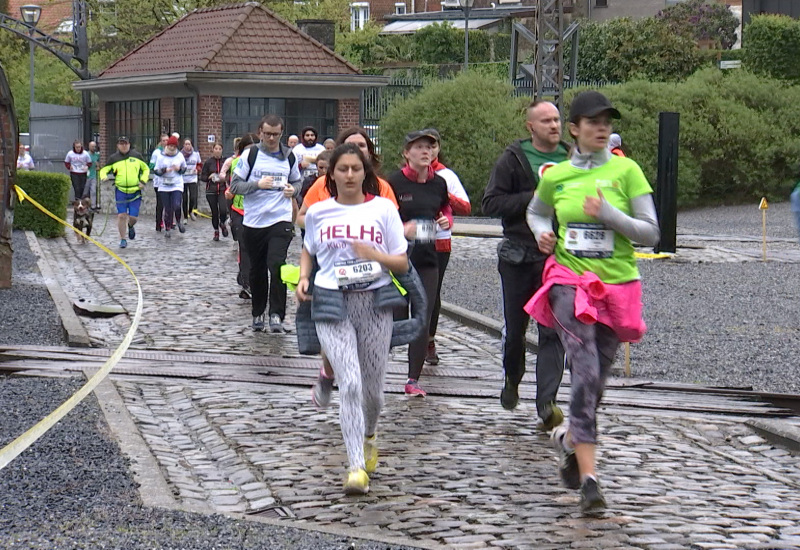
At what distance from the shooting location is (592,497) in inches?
237

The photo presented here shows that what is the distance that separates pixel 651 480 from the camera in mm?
6926

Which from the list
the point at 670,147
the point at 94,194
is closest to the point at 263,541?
the point at 670,147

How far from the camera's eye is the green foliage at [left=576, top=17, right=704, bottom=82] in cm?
4303

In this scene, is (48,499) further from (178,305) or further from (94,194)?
(94,194)

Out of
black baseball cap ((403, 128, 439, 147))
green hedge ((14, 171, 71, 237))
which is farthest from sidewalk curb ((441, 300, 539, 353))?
green hedge ((14, 171, 71, 237))

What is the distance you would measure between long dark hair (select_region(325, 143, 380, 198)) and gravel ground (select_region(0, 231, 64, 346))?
5324mm

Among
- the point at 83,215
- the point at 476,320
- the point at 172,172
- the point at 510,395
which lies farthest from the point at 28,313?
the point at 83,215

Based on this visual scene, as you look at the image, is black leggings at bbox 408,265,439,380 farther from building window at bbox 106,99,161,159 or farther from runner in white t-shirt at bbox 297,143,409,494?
building window at bbox 106,99,161,159

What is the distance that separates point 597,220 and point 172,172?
19.0m

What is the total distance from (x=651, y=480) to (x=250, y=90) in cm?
2957

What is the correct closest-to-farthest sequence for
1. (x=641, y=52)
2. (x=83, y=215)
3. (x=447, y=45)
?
1. (x=83, y=215)
2. (x=641, y=52)
3. (x=447, y=45)

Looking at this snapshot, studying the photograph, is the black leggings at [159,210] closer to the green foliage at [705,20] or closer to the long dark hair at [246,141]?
the long dark hair at [246,141]

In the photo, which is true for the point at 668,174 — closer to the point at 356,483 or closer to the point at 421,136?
the point at 421,136

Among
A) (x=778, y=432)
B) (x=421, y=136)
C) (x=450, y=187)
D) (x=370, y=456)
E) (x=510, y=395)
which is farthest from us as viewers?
(x=450, y=187)
